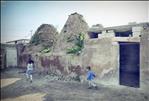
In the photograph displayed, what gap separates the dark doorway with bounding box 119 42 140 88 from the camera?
8.70 metres

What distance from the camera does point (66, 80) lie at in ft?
34.7

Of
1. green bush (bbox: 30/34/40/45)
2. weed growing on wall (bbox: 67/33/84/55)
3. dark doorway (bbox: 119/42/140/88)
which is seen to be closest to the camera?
dark doorway (bbox: 119/42/140/88)

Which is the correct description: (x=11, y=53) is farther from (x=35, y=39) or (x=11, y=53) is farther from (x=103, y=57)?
(x=103, y=57)

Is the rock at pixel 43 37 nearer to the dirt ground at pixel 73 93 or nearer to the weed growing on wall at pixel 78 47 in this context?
the weed growing on wall at pixel 78 47

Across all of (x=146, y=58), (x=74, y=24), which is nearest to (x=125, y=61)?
(x=146, y=58)

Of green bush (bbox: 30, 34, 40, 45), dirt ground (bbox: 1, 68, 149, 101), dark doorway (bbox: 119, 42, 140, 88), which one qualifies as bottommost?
dirt ground (bbox: 1, 68, 149, 101)

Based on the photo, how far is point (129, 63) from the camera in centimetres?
904

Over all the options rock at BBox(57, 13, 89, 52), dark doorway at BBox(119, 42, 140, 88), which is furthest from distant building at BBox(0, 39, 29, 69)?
dark doorway at BBox(119, 42, 140, 88)

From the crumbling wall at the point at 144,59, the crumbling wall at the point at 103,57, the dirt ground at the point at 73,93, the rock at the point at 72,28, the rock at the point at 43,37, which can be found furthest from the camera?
the rock at the point at 43,37

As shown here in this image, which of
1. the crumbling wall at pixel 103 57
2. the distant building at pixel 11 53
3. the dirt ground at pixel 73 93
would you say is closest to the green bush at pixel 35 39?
the distant building at pixel 11 53

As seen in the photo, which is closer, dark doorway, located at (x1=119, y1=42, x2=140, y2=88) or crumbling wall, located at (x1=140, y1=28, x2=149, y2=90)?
crumbling wall, located at (x1=140, y1=28, x2=149, y2=90)

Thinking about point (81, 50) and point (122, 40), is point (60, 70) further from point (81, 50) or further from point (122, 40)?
point (122, 40)

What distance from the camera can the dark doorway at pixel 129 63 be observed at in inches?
343

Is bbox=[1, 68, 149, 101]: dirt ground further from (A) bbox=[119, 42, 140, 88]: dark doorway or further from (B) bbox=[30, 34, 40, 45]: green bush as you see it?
(B) bbox=[30, 34, 40, 45]: green bush
